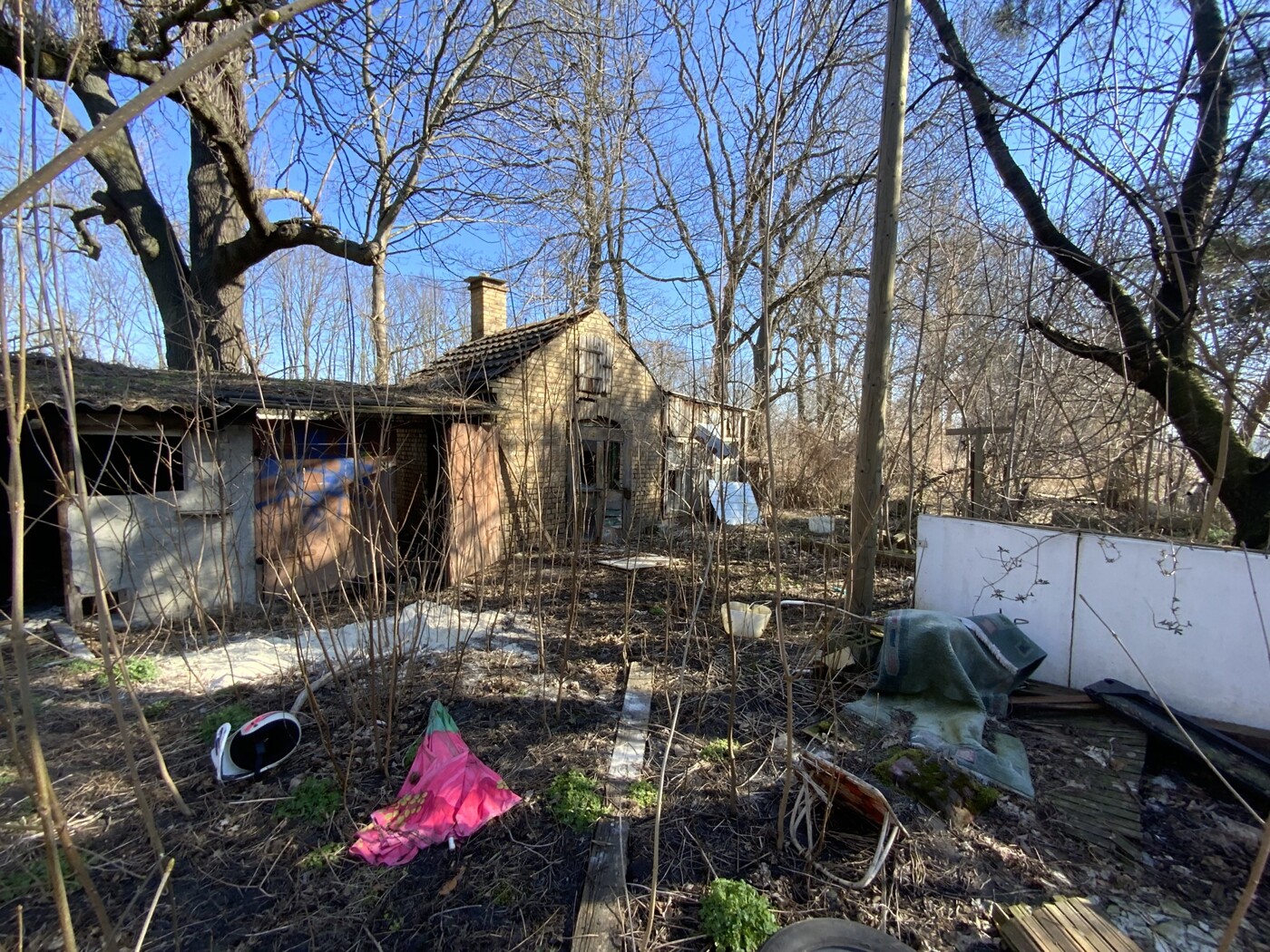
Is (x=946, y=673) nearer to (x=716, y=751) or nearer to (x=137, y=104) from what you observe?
(x=716, y=751)

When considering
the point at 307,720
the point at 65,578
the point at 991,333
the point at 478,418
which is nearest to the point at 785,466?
the point at 991,333

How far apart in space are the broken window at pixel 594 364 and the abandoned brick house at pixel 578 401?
18 mm

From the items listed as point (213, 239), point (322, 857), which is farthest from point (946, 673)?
point (213, 239)

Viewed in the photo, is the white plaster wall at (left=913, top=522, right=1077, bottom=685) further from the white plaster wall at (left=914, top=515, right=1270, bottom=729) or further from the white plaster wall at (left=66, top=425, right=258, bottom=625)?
the white plaster wall at (left=66, top=425, right=258, bottom=625)

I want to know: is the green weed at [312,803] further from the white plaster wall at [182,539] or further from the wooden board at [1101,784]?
the wooden board at [1101,784]

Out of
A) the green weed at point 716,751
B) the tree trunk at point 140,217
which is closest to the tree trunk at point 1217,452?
the green weed at point 716,751

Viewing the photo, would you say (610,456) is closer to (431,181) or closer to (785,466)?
(785,466)

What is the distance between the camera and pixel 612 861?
2.73 meters

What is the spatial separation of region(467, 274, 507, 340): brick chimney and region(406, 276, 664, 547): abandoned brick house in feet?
0.07

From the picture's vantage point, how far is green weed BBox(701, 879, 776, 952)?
2.32 m

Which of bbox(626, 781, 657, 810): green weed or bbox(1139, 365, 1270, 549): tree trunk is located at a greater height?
bbox(1139, 365, 1270, 549): tree trunk

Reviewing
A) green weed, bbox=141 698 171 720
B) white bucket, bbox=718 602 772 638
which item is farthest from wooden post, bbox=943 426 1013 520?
green weed, bbox=141 698 171 720

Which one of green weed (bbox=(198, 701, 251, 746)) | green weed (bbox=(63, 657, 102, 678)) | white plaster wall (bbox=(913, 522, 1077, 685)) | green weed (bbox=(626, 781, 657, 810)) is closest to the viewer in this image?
green weed (bbox=(626, 781, 657, 810))

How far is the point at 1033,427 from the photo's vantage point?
6891mm
